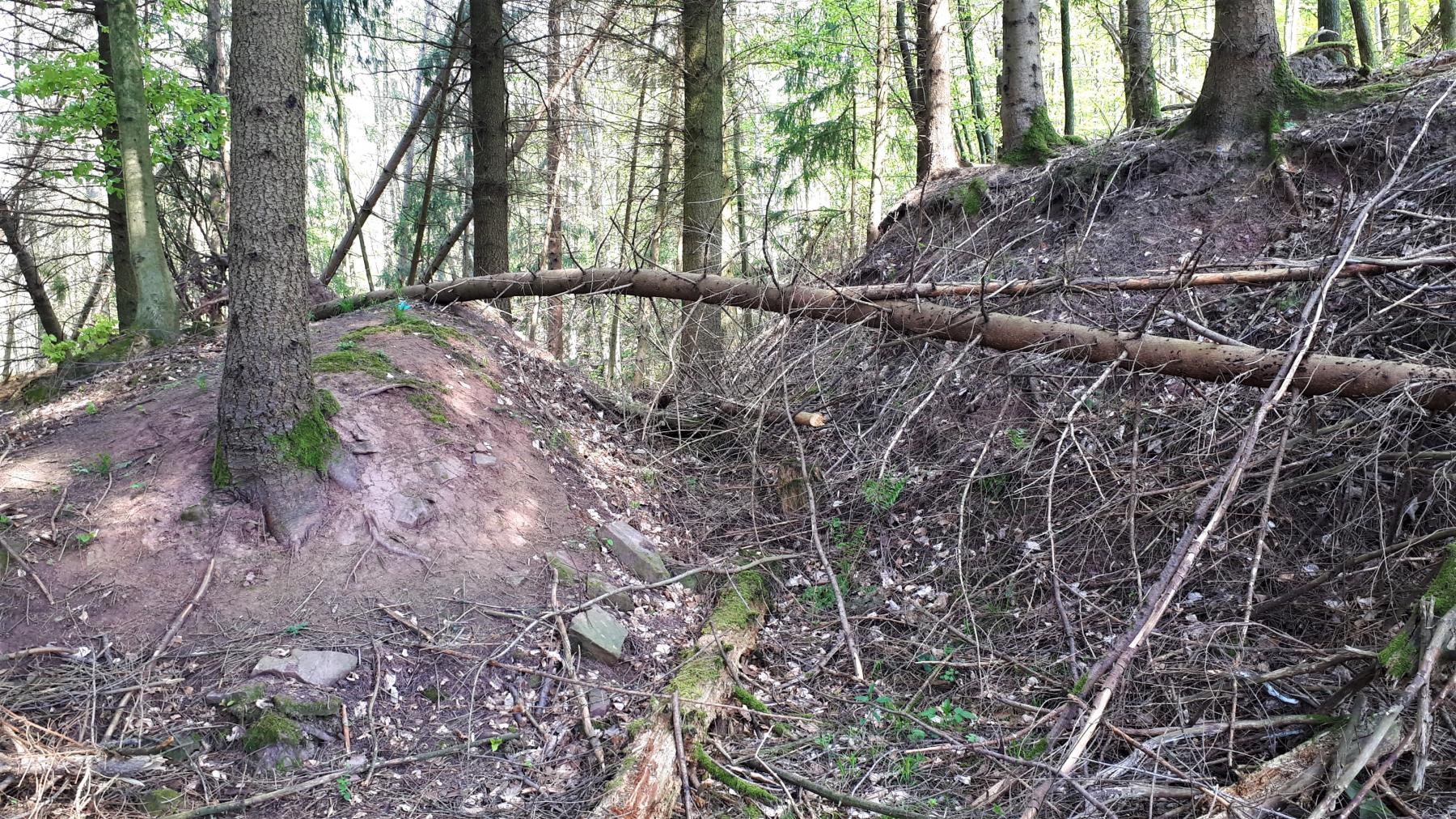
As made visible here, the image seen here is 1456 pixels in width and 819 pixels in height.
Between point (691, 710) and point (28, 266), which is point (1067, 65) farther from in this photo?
point (28, 266)

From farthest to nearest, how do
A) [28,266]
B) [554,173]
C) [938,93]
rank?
[554,173], [28,266], [938,93]

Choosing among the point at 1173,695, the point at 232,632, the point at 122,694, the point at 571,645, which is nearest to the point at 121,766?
the point at 122,694

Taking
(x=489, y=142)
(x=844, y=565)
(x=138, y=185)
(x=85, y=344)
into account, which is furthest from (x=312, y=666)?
(x=489, y=142)

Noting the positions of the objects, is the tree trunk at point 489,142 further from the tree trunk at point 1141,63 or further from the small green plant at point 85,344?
the tree trunk at point 1141,63

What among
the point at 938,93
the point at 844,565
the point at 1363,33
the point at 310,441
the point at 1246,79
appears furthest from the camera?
the point at 938,93

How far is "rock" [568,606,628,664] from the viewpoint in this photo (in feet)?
13.8

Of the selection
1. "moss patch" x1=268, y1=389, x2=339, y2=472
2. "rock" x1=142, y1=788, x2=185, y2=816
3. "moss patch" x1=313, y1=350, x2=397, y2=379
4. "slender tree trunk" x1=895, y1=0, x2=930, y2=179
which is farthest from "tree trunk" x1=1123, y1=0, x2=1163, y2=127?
"rock" x1=142, y1=788, x2=185, y2=816

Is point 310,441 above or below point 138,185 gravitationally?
below

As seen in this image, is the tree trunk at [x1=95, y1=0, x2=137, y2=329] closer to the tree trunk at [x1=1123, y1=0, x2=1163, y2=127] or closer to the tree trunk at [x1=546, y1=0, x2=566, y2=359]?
the tree trunk at [x1=546, y1=0, x2=566, y2=359]

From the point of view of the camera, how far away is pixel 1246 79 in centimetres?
634

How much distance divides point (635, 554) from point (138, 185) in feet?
19.4

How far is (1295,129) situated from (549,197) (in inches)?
446

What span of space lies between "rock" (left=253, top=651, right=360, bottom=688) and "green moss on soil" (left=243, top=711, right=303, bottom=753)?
222mm

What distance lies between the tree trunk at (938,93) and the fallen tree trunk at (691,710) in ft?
19.1
